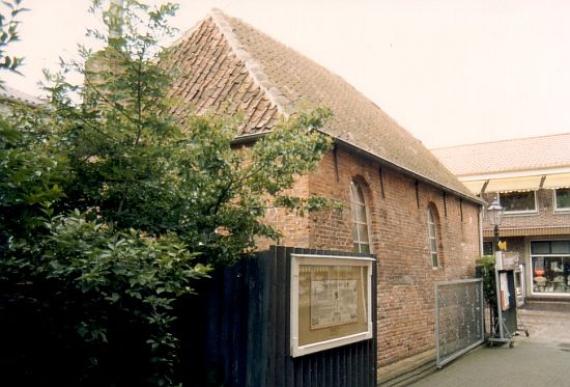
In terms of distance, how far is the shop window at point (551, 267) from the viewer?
993 inches

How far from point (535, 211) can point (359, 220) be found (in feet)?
62.7

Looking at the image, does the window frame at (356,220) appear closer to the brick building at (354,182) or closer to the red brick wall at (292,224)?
the brick building at (354,182)

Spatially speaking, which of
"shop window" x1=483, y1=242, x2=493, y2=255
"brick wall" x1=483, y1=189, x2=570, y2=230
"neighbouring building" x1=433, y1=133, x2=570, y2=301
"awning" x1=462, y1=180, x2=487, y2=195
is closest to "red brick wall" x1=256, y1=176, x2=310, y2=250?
"awning" x1=462, y1=180, x2=487, y2=195

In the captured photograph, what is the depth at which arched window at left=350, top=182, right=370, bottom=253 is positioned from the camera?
10031 millimetres

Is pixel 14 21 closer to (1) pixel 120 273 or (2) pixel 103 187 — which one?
(1) pixel 120 273

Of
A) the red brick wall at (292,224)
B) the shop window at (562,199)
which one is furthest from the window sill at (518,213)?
the red brick wall at (292,224)

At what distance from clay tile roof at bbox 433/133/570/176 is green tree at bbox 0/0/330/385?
2284cm

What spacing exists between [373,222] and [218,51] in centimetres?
484

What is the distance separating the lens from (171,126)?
5004mm

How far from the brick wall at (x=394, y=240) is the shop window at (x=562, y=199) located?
1419 centimetres

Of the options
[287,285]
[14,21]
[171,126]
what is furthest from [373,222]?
[14,21]

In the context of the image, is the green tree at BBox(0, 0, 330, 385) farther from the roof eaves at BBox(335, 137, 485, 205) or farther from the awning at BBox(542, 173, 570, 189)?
the awning at BBox(542, 173, 570, 189)

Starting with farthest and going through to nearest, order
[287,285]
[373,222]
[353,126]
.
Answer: [353,126], [373,222], [287,285]

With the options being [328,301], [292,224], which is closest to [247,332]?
[328,301]
